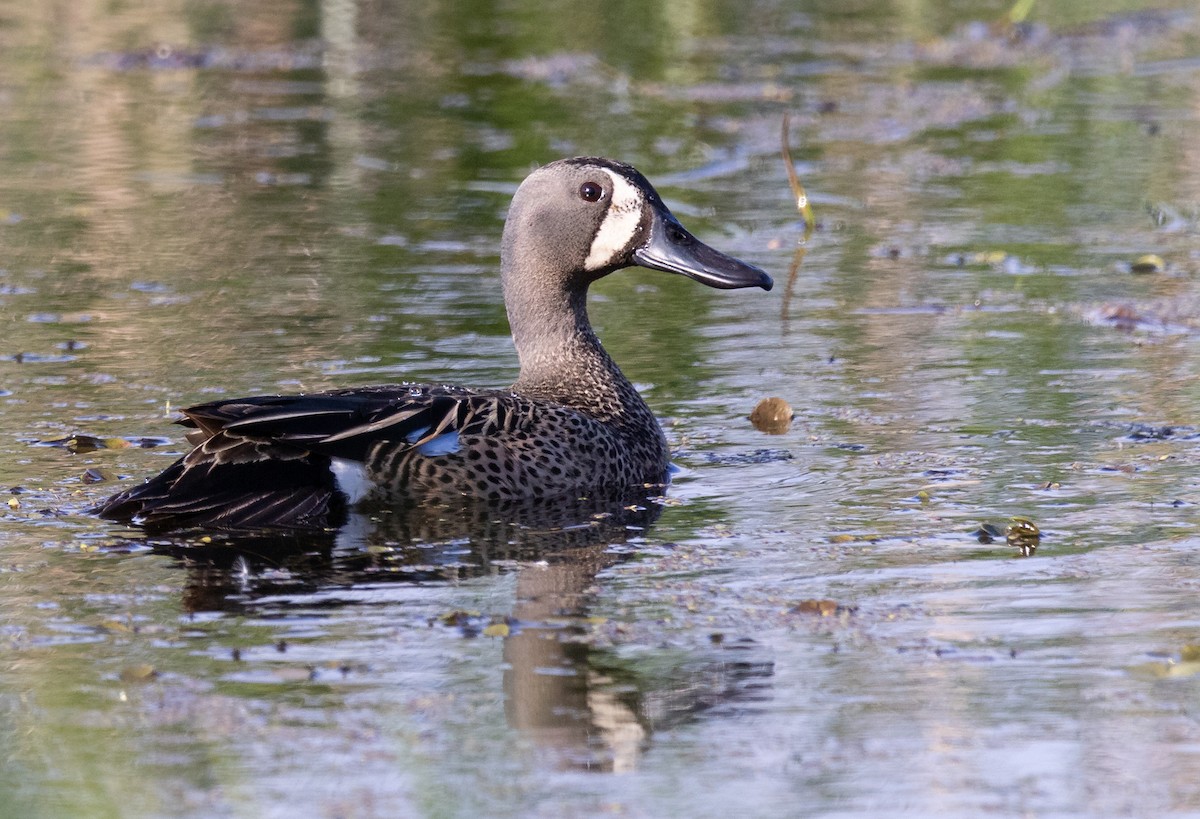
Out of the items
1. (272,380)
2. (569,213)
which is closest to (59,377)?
(272,380)

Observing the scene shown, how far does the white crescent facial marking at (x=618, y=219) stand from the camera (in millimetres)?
7641

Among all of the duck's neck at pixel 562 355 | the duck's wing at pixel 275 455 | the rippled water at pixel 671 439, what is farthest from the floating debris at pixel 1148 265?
the duck's wing at pixel 275 455

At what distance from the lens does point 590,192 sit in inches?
301

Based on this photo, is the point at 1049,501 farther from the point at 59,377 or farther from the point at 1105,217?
the point at 1105,217

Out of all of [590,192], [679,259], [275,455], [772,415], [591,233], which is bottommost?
[772,415]

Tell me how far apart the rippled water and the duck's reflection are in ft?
0.06

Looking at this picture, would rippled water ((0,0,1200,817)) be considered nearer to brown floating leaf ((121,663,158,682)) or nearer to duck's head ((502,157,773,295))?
brown floating leaf ((121,663,158,682))

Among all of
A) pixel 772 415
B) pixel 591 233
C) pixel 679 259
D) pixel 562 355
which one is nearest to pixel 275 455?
pixel 562 355

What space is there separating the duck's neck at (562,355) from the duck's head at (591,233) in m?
0.06

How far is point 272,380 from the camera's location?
8188 millimetres

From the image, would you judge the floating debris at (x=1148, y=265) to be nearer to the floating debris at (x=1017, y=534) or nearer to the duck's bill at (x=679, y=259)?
the duck's bill at (x=679, y=259)

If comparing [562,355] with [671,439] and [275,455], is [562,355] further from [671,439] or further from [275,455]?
[275,455]

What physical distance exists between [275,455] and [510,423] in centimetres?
82

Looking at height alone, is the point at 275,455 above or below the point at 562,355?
below
